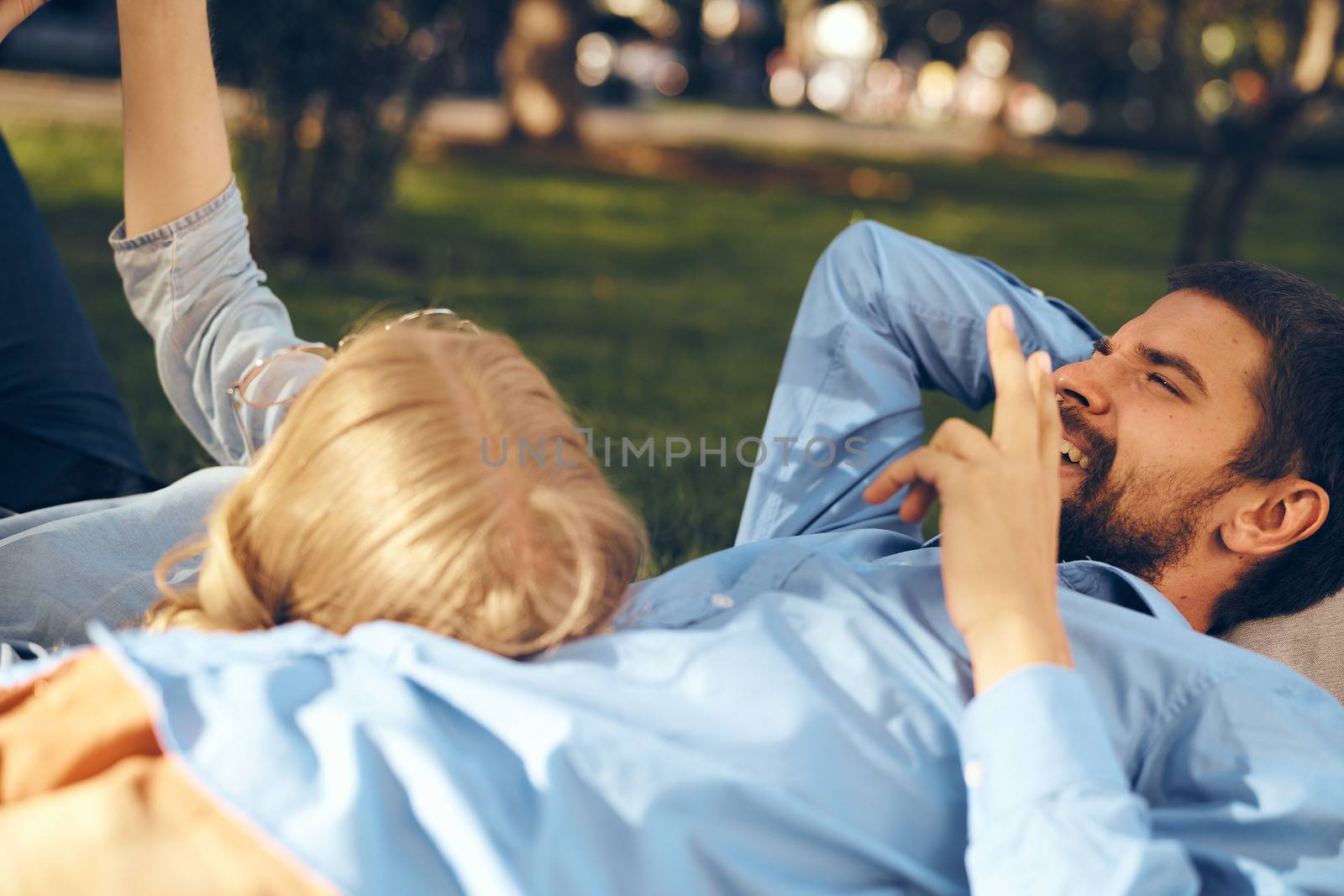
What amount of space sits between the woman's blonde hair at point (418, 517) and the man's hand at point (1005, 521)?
47 centimetres

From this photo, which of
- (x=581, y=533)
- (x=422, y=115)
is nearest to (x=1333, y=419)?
(x=581, y=533)

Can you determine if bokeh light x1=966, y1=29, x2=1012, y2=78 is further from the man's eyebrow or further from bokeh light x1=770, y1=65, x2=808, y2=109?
the man's eyebrow

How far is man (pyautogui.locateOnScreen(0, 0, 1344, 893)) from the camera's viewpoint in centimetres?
141

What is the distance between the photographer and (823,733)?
156cm

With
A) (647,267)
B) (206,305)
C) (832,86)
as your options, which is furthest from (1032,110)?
(206,305)

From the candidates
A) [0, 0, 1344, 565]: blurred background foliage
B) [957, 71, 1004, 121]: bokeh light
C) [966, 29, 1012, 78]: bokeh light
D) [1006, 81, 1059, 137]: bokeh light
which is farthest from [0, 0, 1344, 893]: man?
[957, 71, 1004, 121]: bokeh light

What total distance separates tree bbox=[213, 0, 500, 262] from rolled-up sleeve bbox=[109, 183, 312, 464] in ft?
17.7

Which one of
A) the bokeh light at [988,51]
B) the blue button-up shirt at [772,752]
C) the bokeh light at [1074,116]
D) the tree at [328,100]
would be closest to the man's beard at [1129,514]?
the blue button-up shirt at [772,752]

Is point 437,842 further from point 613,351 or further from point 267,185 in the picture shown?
point 267,185

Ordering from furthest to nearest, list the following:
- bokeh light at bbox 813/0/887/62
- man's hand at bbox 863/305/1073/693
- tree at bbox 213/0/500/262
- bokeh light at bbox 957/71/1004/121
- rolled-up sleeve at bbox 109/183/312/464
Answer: bokeh light at bbox 813/0/887/62 < bokeh light at bbox 957/71/1004/121 < tree at bbox 213/0/500/262 < rolled-up sleeve at bbox 109/183/312/464 < man's hand at bbox 863/305/1073/693

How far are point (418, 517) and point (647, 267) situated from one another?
780 cm

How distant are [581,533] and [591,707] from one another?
0.76ft

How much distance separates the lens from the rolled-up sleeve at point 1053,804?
147cm

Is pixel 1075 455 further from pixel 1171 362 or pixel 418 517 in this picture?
pixel 418 517
